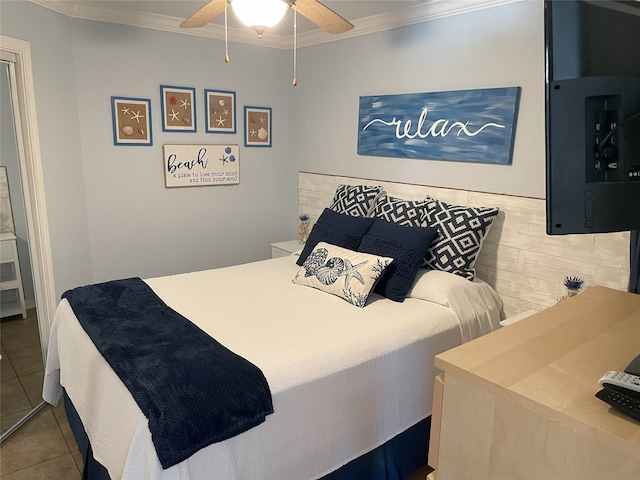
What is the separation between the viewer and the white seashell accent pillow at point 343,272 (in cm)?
240

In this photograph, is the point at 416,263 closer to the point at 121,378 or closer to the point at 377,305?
the point at 377,305

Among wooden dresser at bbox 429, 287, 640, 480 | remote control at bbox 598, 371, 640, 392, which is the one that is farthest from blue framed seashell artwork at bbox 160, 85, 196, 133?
remote control at bbox 598, 371, 640, 392

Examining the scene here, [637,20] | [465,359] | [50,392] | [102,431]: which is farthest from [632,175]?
[50,392]

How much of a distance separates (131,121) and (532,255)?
2.79 metres

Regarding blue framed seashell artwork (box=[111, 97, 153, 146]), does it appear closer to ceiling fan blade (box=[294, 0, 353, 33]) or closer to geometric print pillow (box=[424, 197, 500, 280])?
ceiling fan blade (box=[294, 0, 353, 33])

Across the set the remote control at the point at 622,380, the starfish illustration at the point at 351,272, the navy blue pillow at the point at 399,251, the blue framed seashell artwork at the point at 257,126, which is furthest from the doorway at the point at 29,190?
the remote control at the point at 622,380

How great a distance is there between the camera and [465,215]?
2.60m

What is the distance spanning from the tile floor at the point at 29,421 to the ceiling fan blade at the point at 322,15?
2.16 m

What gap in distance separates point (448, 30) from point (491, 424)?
2.46m

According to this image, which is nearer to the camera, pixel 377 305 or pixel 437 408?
pixel 437 408

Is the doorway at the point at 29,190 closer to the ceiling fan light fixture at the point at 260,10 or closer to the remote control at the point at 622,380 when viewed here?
the ceiling fan light fixture at the point at 260,10

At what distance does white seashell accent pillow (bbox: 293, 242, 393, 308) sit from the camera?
2.40 meters

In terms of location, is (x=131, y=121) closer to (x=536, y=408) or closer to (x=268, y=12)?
(x=268, y=12)

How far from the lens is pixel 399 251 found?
2.53 m
